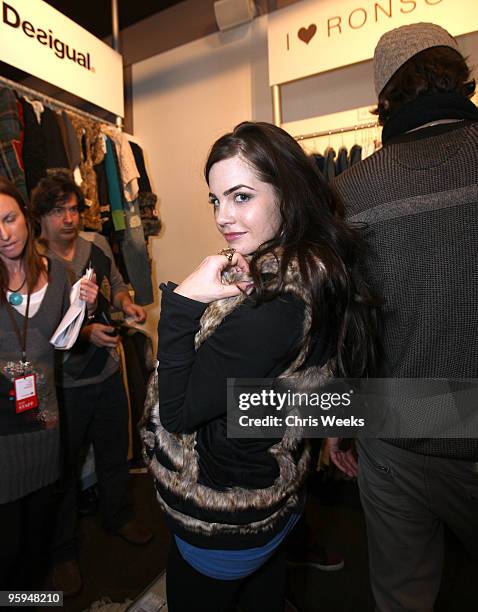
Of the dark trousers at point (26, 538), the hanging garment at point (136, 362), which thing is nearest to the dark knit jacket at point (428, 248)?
the dark trousers at point (26, 538)

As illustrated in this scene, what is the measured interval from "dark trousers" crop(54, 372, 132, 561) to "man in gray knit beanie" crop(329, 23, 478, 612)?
4.50ft

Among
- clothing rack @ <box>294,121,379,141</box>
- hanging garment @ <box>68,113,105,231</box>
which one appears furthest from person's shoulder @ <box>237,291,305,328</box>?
hanging garment @ <box>68,113,105,231</box>

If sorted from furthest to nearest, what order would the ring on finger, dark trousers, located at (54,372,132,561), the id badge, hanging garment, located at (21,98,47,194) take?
hanging garment, located at (21,98,47,194) → dark trousers, located at (54,372,132,561) → the id badge → the ring on finger

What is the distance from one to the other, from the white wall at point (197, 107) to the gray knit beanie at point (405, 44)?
1.78 m

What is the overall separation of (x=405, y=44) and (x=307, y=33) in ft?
5.13

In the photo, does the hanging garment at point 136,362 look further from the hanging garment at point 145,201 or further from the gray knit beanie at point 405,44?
the gray knit beanie at point 405,44

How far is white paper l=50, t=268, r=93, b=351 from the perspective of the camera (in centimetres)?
133

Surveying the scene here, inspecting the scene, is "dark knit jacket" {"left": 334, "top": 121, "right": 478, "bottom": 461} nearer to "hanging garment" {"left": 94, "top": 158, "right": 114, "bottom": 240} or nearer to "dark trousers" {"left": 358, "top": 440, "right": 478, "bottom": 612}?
"dark trousers" {"left": 358, "top": 440, "right": 478, "bottom": 612}

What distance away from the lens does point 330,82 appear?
2.62m

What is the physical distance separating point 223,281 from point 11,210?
958 mm

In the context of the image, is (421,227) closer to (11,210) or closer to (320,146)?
(11,210)

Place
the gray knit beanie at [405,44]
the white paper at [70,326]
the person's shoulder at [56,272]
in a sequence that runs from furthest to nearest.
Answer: the person's shoulder at [56,272]
the white paper at [70,326]
the gray knit beanie at [405,44]

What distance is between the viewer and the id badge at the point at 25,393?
3.98 feet

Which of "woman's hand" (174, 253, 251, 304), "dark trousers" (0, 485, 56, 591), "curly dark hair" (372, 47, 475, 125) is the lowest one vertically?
"dark trousers" (0, 485, 56, 591)
